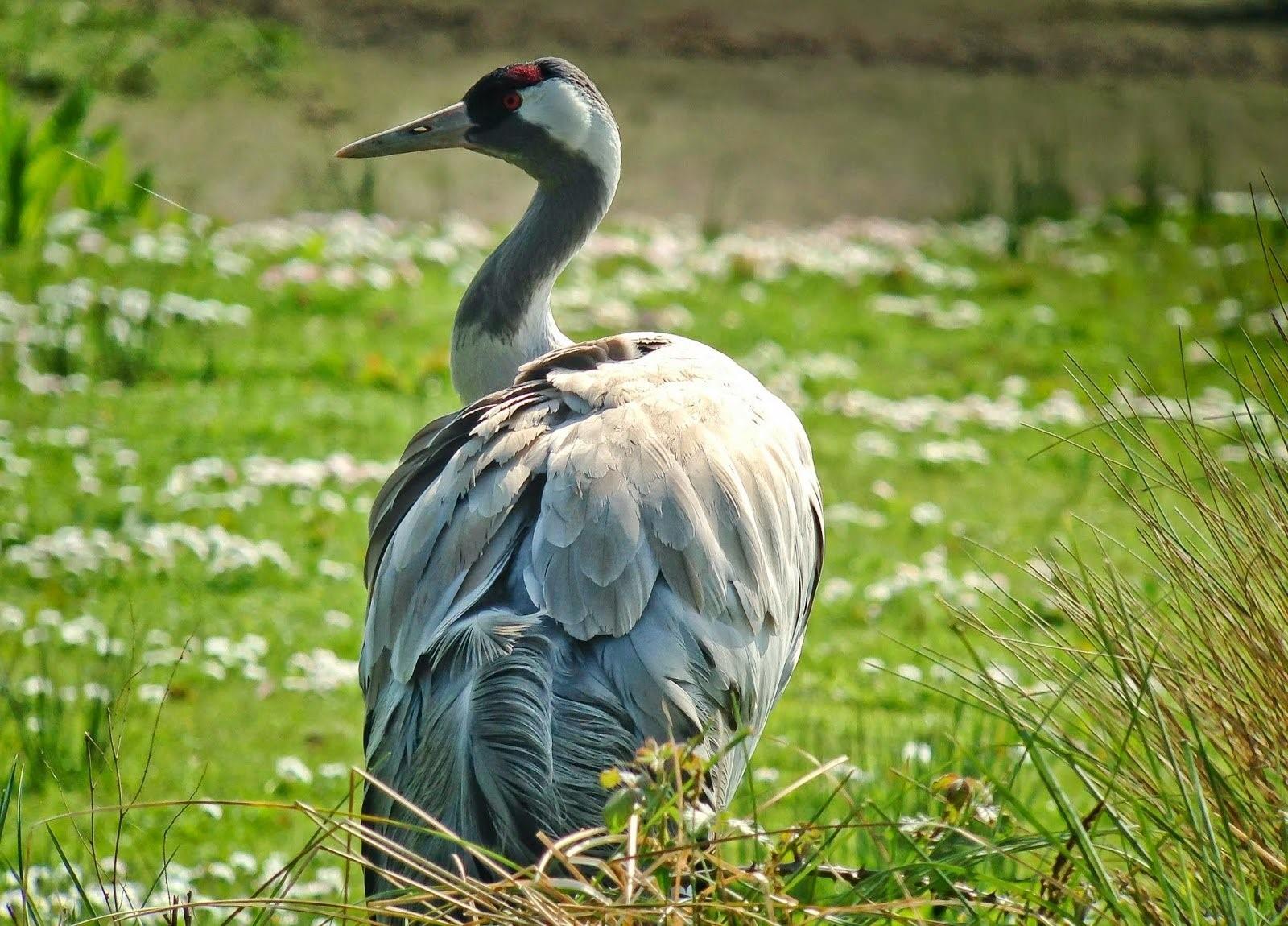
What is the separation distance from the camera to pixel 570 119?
11.0 ft

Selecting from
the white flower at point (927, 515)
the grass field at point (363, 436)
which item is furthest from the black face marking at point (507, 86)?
the white flower at point (927, 515)

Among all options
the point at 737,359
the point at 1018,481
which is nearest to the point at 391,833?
the point at 1018,481

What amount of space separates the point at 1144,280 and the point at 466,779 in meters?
7.06

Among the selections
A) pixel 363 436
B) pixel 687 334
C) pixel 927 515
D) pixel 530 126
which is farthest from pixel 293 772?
pixel 687 334

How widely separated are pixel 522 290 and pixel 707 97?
27.2ft

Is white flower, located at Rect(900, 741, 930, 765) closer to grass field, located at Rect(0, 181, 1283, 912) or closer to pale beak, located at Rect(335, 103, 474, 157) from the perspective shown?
grass field, located at Rect(0, 181, 1283, 912)

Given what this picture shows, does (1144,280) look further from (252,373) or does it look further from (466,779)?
(466,779)

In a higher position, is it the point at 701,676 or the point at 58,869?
the point at 701,676

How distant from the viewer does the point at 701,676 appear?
7.89 ft

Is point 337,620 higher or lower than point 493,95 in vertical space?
lower

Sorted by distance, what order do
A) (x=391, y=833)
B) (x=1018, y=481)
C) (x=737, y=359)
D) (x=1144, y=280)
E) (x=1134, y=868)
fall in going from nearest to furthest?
1. (x=1134, y=868)
2. (x=391, y=833)
3. (x=1018, y=481)
4. (x=737, y=359)
5. (x=1144, y=280)

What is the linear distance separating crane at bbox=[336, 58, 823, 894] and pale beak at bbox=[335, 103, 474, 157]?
0.73 metres

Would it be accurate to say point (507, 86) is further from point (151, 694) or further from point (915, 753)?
point (151, 694)

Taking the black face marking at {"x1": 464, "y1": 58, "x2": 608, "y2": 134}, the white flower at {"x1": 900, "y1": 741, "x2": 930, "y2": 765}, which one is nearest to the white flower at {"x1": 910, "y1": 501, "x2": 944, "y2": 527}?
the white flower at {"x1": 900, "y1": 741, "x2": 930, "y2": 765}
